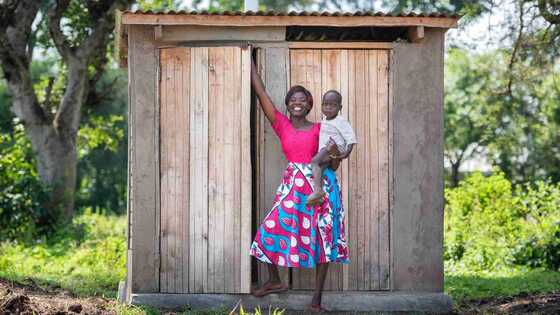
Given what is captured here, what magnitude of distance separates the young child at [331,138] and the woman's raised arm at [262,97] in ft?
1.55

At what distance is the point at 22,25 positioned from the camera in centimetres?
1575

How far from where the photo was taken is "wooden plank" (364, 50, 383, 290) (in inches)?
307

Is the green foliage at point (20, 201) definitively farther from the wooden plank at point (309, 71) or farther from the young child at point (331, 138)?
the young child at point (331, 138)

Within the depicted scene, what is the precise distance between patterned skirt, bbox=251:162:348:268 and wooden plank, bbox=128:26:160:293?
1003 millimetres

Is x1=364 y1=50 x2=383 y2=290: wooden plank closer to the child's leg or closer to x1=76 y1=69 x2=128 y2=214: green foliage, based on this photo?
the child's leg

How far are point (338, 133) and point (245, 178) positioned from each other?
96cm

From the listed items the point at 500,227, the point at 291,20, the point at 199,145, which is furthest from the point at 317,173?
the point at 500,227

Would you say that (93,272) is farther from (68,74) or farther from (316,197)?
(68,74)

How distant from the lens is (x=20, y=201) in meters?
15.3

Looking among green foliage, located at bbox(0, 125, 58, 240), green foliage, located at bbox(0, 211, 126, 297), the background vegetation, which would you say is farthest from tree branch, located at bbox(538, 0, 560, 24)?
green foliage, located at bbox(0, 125, 58, 240)

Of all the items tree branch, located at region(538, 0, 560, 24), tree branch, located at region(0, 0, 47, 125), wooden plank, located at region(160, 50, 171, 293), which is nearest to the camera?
wooden plank, located at region(160, 50, 171, 293)

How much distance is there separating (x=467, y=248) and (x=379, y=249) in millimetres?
5723

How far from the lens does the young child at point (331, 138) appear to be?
7215 millimetres

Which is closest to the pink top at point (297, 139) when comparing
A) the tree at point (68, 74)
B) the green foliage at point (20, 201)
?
the green foliage at point (20, 201)
